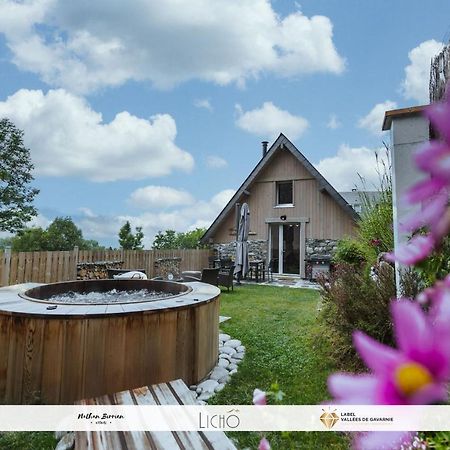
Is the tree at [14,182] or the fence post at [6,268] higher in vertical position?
the tree at [14,182]

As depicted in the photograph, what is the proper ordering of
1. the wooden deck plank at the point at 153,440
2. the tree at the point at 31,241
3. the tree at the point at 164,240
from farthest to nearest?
1. the tree at the point at 31,241
2. the tree at the point at 164,240
3. the wooden deck plank at the point at 153,440

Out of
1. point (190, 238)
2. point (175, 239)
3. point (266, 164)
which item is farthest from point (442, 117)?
point (190, 238)

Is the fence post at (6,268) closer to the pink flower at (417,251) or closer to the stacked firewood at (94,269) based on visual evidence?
the stacked firewood at (94,269)

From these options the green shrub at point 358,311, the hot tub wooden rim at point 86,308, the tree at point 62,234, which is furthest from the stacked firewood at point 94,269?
the tree at point 62,234

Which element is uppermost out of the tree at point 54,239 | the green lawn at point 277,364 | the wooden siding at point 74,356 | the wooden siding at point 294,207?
the wooden siding at point 294,207

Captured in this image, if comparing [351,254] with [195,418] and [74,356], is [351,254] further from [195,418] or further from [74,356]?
[195,418]

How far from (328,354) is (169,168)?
446 inches

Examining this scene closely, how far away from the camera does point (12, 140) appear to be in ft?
50.7

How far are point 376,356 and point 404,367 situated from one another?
0.02m

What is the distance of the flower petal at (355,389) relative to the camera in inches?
9.4

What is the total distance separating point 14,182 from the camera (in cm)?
1591

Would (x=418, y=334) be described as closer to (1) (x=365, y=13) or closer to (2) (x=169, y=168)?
(1) (x=365, y=13)

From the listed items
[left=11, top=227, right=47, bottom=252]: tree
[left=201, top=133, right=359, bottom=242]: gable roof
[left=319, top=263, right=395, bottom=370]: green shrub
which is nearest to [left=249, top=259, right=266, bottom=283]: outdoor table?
[left=201, top=133, right=359, bottom=242]: gable roof

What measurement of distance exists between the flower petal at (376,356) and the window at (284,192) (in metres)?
13.8
